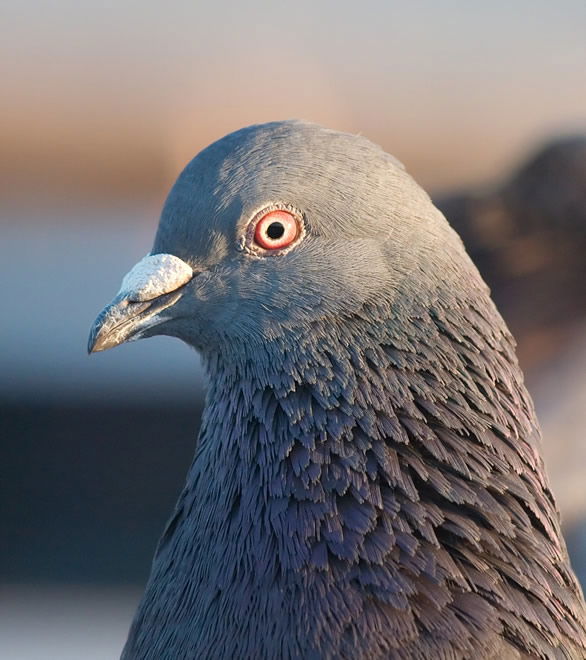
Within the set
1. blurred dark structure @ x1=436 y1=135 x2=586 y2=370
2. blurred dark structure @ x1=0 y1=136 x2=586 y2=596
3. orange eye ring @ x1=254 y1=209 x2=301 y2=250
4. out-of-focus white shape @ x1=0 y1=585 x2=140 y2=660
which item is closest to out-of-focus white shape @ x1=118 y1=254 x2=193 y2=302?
orange eye ring @ x1=254 y1=209 x2=301 y2=250

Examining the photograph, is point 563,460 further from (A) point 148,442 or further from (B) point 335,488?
(A) point 148,442

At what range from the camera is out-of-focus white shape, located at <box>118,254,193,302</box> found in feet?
11.7

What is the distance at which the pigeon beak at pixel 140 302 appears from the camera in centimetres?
356

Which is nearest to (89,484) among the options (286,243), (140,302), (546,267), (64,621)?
(64,621)

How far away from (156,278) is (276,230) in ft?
1.45

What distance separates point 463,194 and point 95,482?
6189 millimetres

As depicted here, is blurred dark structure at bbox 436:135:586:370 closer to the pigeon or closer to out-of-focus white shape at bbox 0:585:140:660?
the pigeon

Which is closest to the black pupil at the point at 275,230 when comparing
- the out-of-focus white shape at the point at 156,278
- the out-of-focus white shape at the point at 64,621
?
the out-of-focus white shape at the point at 156,278

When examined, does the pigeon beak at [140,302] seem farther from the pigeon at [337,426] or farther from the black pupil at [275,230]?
the black pupil at [275,230]

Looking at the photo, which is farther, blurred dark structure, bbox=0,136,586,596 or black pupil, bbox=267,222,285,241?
blurred dark structure, bbox=0,136,586,596

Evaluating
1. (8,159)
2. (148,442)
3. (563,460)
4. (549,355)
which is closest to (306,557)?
(563,460)

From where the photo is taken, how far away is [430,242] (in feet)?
11.8

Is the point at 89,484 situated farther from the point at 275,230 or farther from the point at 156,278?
the point at 275,230

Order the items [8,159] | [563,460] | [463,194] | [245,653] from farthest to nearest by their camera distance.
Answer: [8,159]
[463,194]
[563,460]
[245,653]
